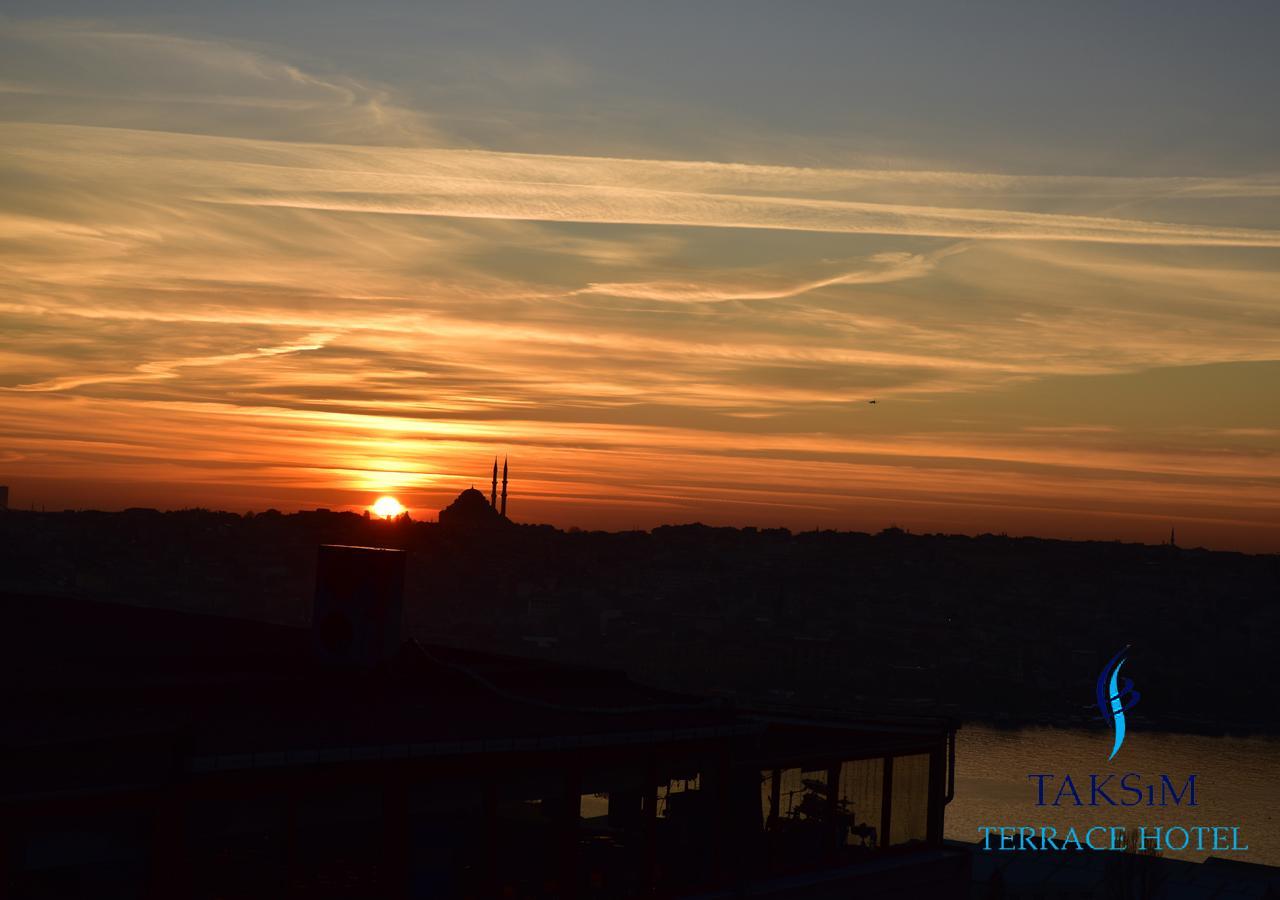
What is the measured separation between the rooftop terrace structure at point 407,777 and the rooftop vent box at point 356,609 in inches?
6.2

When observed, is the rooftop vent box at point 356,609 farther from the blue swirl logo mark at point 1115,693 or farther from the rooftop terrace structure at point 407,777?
the blue swirl logo mark at point 1115,693

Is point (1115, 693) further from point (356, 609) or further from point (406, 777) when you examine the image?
point (406, 777)

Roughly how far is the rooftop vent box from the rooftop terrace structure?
158 mm

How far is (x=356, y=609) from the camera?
1500 cm

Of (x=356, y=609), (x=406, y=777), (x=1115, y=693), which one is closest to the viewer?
(x=406, y=777)

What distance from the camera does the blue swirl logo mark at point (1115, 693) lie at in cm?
14675

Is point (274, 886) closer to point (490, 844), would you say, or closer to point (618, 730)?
point (490, 844)

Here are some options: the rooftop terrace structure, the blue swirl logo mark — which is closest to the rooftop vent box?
the rooftop terrace structure

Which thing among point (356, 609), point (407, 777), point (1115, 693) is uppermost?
point (356, 609)

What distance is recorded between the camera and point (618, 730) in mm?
13820

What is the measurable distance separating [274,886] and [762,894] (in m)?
6.70

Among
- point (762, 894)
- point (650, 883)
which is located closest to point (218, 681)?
point (650, 883)

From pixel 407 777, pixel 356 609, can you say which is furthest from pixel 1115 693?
pixel 407 777

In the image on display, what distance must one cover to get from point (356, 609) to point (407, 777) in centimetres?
350
